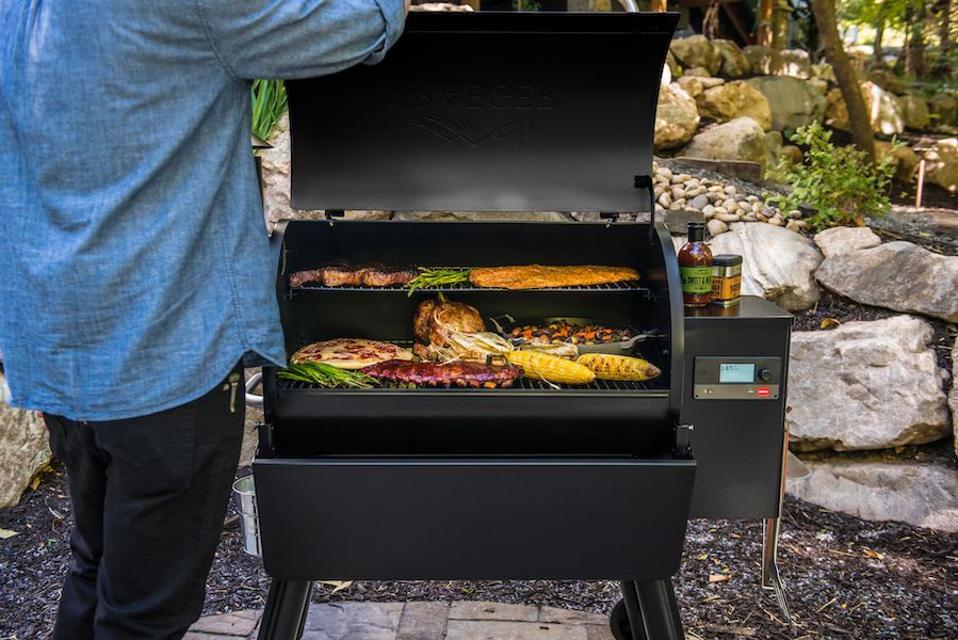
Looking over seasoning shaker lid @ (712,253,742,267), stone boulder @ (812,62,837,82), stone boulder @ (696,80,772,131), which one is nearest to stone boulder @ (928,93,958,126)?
stone boulder @ (812,62,837,82)

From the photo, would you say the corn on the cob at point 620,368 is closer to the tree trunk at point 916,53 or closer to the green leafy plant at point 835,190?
the green leafy plant at point 835,190

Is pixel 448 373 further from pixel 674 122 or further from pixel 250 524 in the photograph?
pixel 674 122

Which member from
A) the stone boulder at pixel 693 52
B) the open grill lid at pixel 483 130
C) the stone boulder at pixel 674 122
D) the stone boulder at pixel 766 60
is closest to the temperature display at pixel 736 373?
the open grill lid at pixel 483 130

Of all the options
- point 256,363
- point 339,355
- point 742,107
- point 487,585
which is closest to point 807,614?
point 487,585

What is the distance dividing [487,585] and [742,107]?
6.12m

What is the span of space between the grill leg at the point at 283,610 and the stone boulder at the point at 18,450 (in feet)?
7.25

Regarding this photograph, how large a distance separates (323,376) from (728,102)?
661 centimetres

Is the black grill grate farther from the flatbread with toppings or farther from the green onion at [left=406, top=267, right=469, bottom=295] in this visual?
the flatbread with toppings

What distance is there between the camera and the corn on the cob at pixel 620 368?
2.26 meters

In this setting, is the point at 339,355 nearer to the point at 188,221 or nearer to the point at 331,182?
the point at 331,182

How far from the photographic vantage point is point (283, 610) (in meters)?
2.17

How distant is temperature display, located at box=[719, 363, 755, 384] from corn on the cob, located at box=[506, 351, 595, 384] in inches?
16.2

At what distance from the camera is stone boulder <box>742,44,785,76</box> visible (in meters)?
9.91

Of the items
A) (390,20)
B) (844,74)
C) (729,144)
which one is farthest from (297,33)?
(844,74)
